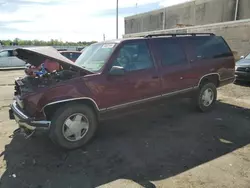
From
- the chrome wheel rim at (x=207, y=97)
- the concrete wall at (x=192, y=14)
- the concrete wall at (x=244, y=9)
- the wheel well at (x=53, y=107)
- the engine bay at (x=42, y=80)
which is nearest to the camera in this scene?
the wheel well at (x=53, y=107)

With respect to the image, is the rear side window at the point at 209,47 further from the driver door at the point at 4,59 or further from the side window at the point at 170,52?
the driver door at the point at 4,59

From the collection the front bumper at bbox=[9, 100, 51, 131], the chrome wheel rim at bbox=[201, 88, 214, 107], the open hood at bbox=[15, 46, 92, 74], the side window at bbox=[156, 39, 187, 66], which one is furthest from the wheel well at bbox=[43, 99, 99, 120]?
the chrome wheel rim at bbox=[201, 88, 214, 107]

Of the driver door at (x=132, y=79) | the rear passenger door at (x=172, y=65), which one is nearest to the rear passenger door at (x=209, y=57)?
the rear passenger door at (x=172, y=65)

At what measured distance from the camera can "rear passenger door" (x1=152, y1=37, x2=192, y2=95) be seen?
5.00 meters

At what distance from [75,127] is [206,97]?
3647 millimetres

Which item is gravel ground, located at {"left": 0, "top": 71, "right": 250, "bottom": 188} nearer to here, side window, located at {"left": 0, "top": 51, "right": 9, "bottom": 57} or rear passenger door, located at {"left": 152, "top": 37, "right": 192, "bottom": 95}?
rear passenger door, located at {"left": 152, "top": 37, "right": 192, "bottom": 95}

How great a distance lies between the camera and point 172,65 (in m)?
5.18

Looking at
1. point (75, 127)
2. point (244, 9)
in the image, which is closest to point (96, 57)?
point (75, 127)

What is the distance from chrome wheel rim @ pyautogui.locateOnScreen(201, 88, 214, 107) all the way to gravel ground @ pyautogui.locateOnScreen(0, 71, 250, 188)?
Answer: 0.54 m

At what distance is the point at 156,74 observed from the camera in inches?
190

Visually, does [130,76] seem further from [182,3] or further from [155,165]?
[182,3]

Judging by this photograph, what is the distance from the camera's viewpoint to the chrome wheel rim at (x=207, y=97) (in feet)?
19.8

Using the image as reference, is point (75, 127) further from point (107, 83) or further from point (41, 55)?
point (41, 55)

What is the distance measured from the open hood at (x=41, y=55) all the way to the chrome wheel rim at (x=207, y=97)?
3.32 meters
